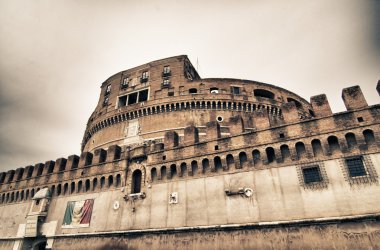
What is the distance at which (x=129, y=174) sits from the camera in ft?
56.3

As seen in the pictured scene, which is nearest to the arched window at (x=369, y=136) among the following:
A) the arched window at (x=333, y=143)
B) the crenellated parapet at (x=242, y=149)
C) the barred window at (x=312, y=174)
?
the crenellated parapet at (x=242, y=149)

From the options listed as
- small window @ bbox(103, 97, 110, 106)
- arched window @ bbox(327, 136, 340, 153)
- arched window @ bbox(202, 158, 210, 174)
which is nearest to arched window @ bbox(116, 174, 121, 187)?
arched window @ bbox(202, 158, 210, 174)

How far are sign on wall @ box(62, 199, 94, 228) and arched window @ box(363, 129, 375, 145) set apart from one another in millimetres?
17313

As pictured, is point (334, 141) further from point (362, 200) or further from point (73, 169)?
point (73, 169)

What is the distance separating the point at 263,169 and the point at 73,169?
15079 millimetres

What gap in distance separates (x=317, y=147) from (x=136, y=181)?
1164cm

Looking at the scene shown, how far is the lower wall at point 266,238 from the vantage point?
1024cm

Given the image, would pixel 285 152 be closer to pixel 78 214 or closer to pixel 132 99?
pixel 78 214

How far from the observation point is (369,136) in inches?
457

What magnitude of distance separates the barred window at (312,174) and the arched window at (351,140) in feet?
6.13

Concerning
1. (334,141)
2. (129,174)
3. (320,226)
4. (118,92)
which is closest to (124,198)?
(129,174)

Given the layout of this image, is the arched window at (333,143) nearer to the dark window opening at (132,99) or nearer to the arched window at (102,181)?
the arched window at (102,181)

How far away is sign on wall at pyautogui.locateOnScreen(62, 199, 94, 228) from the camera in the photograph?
56.6 feet

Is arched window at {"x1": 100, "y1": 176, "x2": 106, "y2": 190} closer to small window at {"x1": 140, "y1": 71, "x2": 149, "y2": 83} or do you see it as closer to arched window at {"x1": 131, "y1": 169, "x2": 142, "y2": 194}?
arched window at {"x1": 131, "y1": 169, "x2": 142, "y2": 194}
